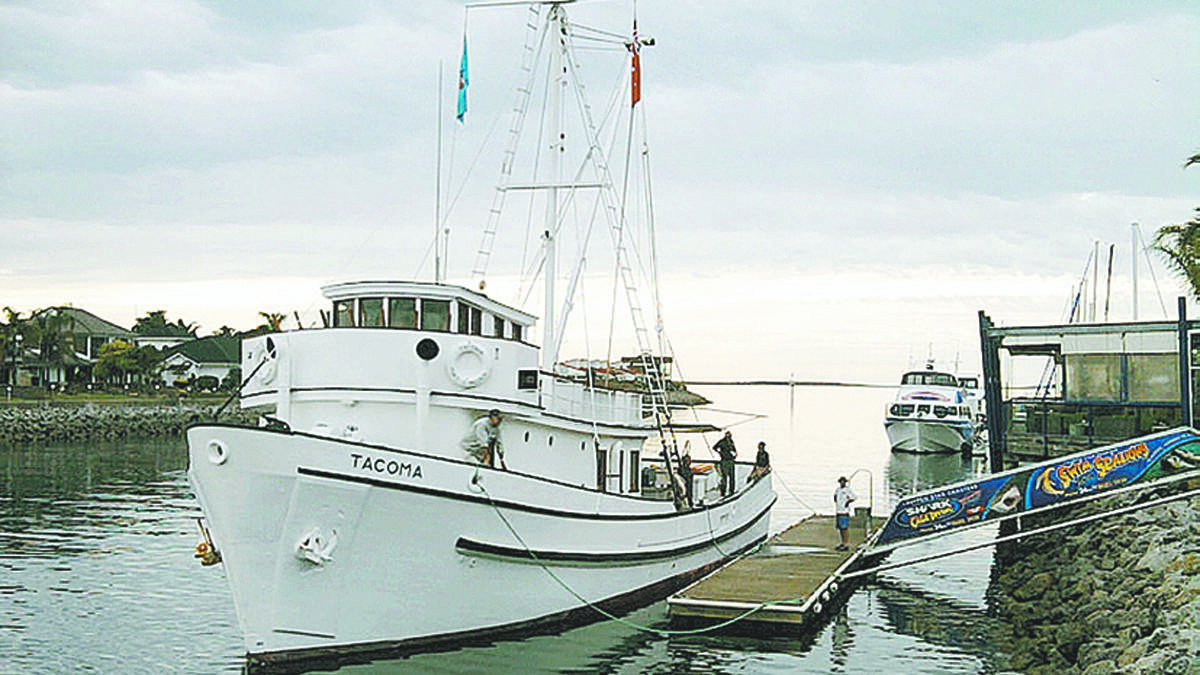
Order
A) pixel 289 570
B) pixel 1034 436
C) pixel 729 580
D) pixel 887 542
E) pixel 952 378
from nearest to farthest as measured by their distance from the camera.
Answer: pixel 289 570 < pixel 729 580 < pixel 887 542 < pixel 1034 436 < pixel 952 378

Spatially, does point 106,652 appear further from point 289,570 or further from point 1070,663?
point 1070,663

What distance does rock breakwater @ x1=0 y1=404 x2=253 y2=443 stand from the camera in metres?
62.3

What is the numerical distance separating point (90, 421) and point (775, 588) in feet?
186

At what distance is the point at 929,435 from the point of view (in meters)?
62.9

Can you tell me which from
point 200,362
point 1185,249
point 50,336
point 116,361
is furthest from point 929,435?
point 200,362

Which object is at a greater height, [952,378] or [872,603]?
[952,378]

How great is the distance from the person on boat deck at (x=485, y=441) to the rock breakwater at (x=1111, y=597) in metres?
8.43

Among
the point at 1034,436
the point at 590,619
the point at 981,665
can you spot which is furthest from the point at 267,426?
the point at 1034,436

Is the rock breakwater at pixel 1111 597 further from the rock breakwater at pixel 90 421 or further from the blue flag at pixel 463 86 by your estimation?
the rock breakwater at pixel 90 421

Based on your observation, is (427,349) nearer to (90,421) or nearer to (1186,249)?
(1186,249)

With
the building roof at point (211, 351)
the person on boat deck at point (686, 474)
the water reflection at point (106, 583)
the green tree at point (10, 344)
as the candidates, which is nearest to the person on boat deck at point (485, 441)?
the water reflection at point (106, 583)

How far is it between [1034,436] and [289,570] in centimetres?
1798

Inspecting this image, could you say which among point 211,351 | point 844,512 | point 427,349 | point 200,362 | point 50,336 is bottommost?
point 844,512

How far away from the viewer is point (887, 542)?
75.1 ft
